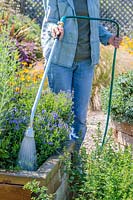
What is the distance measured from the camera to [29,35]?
27.7 feet

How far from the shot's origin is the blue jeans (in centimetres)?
368

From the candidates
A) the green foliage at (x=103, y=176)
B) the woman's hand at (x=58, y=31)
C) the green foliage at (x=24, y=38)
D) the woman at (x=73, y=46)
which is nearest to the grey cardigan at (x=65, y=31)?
the woman at (x=73, y=46)

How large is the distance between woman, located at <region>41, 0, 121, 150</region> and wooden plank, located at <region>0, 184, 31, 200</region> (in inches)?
34.6

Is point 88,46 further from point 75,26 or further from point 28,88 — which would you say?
point 28,88

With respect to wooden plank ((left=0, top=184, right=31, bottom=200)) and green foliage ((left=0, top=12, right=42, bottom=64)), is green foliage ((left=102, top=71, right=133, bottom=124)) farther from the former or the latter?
wooden plank ((left=0, top=184, right=31, bottom=200))

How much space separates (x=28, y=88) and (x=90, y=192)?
937 mm

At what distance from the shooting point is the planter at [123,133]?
475 centimetres

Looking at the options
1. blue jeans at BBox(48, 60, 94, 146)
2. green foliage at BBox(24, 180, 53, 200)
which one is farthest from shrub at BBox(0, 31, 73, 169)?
blue jeans at BBox(48, 60, 94, 146)

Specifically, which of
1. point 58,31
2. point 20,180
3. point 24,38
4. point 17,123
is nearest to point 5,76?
point 17,123

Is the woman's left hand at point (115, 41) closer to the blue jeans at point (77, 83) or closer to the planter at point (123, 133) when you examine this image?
the blue jeans at point (77, 83)

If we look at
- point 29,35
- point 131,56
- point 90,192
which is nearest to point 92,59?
point 90,192

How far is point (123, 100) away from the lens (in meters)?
4.74

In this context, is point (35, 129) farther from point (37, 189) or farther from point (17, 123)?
point (37, 189)

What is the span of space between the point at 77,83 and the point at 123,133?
3.77 ft
